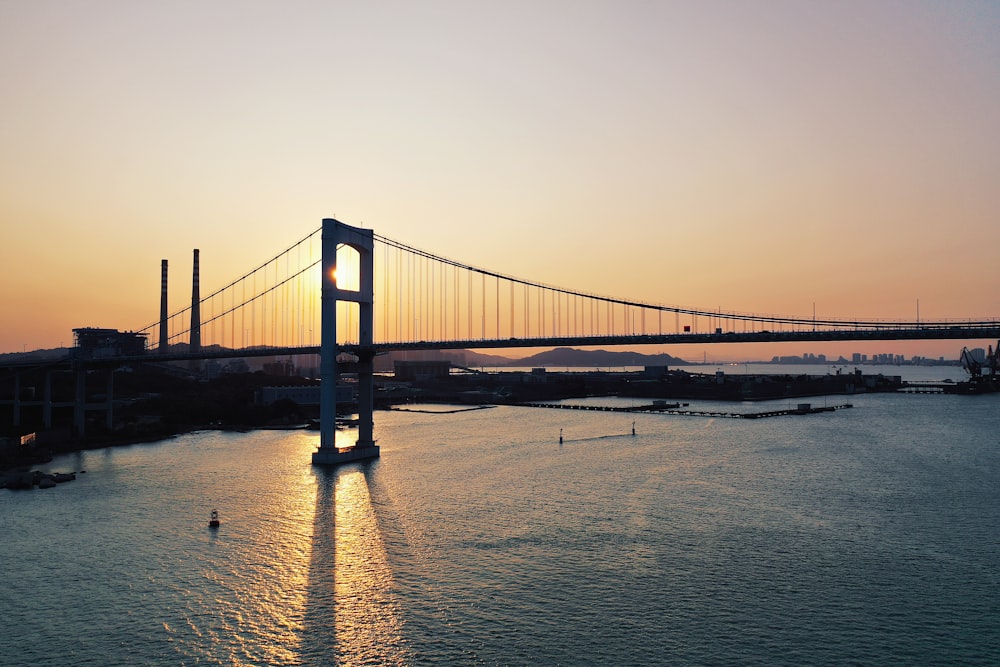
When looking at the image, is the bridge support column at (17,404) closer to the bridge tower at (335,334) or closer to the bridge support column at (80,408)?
the bridge support column at (80,408)

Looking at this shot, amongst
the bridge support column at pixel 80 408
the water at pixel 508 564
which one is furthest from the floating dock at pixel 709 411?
the bridge support column at pixel 80 408

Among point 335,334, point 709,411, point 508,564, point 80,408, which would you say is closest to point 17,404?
point 80,408

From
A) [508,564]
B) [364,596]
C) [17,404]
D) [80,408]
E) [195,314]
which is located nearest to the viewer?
[364,596]

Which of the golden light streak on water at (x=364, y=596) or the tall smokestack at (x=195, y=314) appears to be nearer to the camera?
the golden light streak on water at (x=364, y=596)

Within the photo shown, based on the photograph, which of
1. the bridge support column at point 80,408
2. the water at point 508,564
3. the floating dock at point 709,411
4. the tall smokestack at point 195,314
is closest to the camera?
the water at point 508,564

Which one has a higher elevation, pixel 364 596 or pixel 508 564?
pixel 508 564

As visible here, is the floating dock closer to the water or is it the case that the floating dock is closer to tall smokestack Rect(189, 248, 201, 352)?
the water

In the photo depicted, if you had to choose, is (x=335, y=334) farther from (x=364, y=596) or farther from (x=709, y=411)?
(x=709, y=411)
